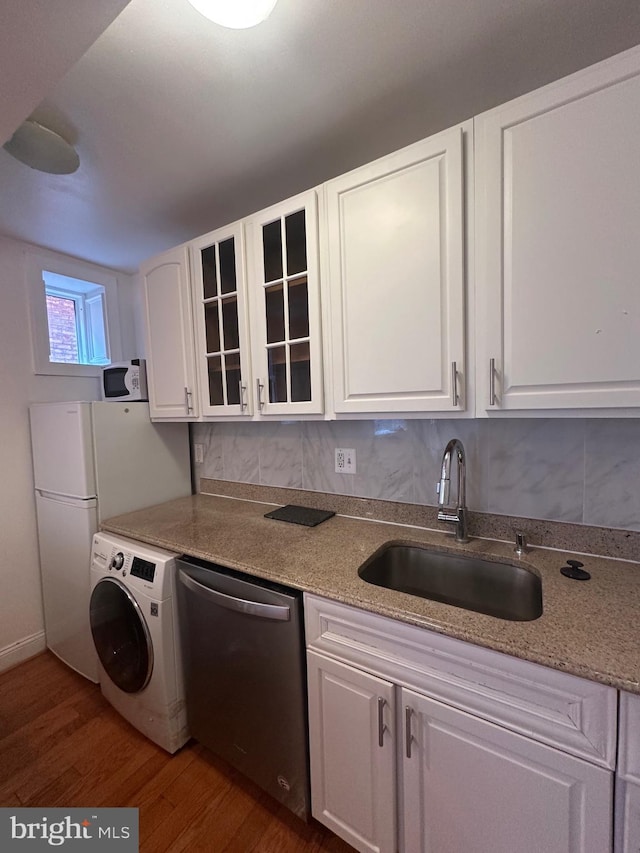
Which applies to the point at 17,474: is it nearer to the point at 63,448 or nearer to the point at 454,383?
the point at 63,448

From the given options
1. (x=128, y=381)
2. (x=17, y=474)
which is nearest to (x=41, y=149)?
(x=128, y=381)

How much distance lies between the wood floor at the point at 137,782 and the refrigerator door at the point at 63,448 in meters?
1.08

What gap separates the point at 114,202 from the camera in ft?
5.65

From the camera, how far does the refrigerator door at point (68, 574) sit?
1.84 meters

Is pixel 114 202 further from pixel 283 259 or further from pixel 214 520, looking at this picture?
pixel 214 520

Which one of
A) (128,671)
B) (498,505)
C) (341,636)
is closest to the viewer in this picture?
(341,636)

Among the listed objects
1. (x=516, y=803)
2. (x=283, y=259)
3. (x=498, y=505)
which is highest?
(x=283, y=259)

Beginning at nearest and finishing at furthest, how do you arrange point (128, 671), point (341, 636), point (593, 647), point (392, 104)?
1. point (593, 647)
2. point (341, 636)
3. point (392, 104)
4. point (128, 671)

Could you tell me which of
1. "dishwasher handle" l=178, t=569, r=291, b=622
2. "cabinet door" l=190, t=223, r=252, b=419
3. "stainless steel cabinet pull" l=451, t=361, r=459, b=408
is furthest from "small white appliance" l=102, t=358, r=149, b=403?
"stainless steel cabinet pull" l=451, t=361, r=459, b=408

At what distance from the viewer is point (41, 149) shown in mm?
1244

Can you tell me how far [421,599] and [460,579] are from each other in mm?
415

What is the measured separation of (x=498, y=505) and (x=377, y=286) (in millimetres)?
946

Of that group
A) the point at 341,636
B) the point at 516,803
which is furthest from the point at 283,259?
the point at 516,803
